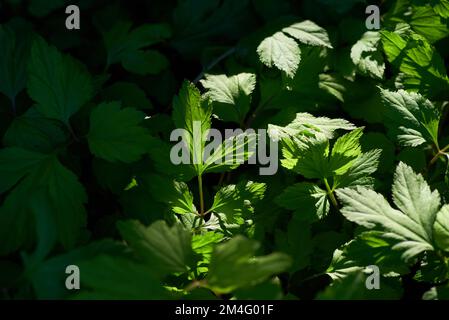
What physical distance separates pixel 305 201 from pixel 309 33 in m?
0.70

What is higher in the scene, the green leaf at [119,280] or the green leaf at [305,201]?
the green leaf at [305,201]

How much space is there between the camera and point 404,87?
1.85 m

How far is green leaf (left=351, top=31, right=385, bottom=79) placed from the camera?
75.8 inches

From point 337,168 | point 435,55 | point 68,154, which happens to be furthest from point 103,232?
point 435,55

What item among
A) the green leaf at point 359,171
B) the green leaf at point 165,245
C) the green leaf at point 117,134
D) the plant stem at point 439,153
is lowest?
the green leaf at point 165,245

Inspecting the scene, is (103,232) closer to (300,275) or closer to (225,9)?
(300,275)

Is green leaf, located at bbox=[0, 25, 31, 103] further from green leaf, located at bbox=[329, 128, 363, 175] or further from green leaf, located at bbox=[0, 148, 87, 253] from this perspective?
green leaf, located at bbox=[329, 128, 363, 175]

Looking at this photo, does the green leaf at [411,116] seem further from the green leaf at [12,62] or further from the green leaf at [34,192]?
the green leaf at [12,62]

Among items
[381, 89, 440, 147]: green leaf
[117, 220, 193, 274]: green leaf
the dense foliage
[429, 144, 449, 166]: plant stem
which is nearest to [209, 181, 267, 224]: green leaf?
the dense foliage

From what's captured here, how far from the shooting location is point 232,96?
1894mm

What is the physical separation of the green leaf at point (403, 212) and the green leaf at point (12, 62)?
1.20 meters

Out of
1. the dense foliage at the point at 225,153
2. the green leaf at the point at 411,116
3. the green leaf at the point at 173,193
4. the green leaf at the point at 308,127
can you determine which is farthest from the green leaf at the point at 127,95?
the green leaf at the point at 411,116

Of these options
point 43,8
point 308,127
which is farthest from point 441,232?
point 43,8

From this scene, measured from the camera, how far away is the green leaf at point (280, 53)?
1.86m
